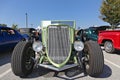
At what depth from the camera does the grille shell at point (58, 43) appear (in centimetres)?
521

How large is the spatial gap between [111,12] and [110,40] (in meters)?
16.9

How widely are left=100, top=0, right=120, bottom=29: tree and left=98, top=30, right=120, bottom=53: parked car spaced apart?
14628mm

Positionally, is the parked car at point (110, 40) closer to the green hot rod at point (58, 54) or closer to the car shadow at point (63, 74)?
the car shadow at point (63, 74)

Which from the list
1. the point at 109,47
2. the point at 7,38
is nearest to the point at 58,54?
the point at 7,38

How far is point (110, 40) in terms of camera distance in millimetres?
9977

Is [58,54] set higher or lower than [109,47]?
higher

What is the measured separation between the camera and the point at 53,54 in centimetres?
527

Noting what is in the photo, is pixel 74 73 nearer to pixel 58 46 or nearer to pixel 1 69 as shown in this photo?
pixel 58 46

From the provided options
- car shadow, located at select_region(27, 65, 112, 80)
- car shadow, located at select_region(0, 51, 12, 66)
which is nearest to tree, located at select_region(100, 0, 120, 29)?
car shadow, located at select_region(0, 51, 12, 66)

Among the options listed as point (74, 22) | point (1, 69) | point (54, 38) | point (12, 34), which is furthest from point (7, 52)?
point (54, 38)

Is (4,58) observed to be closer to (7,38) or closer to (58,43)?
(7,38)

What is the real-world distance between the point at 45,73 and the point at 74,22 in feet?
7.07

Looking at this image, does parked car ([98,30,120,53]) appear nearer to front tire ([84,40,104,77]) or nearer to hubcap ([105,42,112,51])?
hubcap ([105,42,112,51])

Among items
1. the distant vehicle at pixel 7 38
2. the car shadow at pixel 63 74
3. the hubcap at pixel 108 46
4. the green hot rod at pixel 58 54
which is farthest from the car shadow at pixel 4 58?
the hubcap at pixel 108 46
